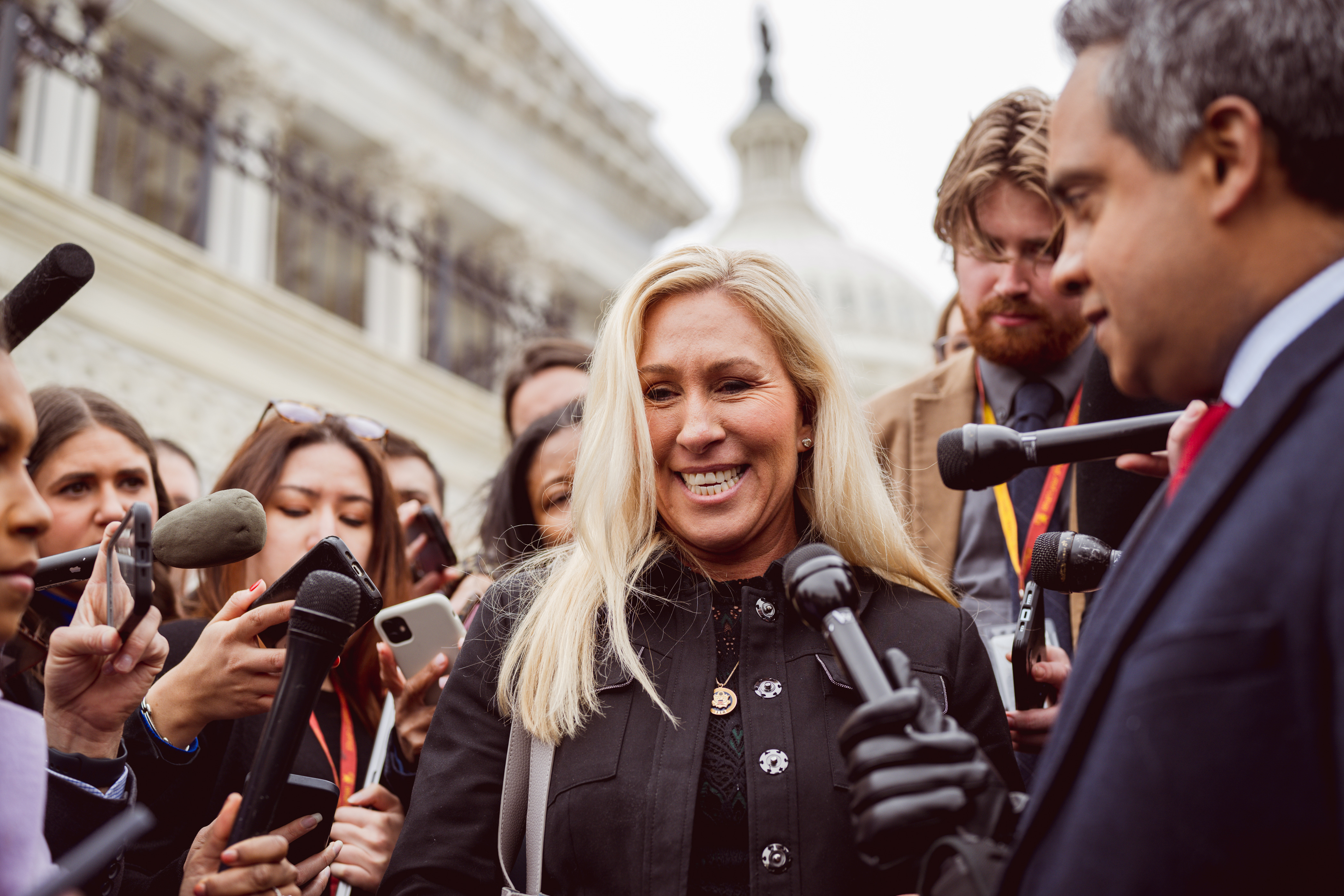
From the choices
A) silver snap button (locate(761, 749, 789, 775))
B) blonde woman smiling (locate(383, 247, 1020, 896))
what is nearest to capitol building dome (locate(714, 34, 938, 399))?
blonde woman smiling (locate(383, 247, 1020, 896))

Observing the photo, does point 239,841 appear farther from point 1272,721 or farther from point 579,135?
point 579,135

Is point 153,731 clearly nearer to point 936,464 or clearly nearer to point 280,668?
point 280,668

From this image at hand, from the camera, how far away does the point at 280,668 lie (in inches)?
106

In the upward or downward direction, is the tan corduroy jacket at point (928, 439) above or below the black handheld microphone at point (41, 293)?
above

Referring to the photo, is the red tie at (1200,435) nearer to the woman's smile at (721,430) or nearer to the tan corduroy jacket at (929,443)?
the woman's smile at (721,430)

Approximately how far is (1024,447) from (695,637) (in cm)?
81

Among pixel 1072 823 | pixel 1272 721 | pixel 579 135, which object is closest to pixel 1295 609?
pixel 1272 721

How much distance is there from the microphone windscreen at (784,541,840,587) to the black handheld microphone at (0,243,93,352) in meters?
1.23

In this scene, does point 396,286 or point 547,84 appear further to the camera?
point 547,84

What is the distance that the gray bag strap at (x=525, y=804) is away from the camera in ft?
8.22

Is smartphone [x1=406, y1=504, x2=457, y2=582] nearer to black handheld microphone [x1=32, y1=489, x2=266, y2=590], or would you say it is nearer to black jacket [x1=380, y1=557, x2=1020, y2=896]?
black jacket [x1=380, y1=557, x2=1020, y2=896]

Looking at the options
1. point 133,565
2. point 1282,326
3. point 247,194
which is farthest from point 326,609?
point 247,194

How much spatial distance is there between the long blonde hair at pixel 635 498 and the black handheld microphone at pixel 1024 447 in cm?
60

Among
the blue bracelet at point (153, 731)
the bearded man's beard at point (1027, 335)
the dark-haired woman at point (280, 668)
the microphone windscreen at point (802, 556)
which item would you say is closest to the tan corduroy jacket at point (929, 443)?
the bearded man's beard at point (1027, 335)
